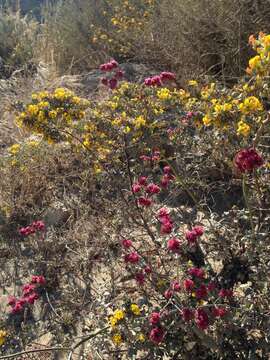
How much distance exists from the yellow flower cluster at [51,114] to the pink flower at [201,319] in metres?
1.34

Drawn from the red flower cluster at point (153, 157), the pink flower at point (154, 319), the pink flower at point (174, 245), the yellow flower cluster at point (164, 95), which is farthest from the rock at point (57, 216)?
the pink flower at point (154, 319)

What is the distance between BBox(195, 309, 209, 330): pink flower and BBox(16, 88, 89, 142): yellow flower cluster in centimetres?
134

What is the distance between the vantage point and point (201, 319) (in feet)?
5.98

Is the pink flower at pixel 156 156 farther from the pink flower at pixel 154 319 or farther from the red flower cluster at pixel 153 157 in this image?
the pink flower at pixel 154 319

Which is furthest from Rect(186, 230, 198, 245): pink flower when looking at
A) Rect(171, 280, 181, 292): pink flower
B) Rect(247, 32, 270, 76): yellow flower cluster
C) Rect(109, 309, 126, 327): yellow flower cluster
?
Rect(247, 32, 270, 76): yellow flower cluster

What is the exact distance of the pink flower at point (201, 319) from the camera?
1.82 metres

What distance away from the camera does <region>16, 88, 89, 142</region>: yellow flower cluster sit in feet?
8.84

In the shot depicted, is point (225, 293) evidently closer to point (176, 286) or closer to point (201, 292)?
point (201, 292)

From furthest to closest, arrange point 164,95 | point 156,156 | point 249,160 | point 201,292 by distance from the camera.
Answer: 1. point 156,156
2. point 164,95
3. point 201,292
4. point 249,160

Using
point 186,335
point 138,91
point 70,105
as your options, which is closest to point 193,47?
point 138,91

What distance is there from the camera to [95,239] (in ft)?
10.7

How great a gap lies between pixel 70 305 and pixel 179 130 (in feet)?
4.95

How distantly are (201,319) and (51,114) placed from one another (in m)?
1.52

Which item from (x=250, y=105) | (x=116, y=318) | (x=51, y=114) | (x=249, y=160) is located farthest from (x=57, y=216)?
(x=249, y=160)
